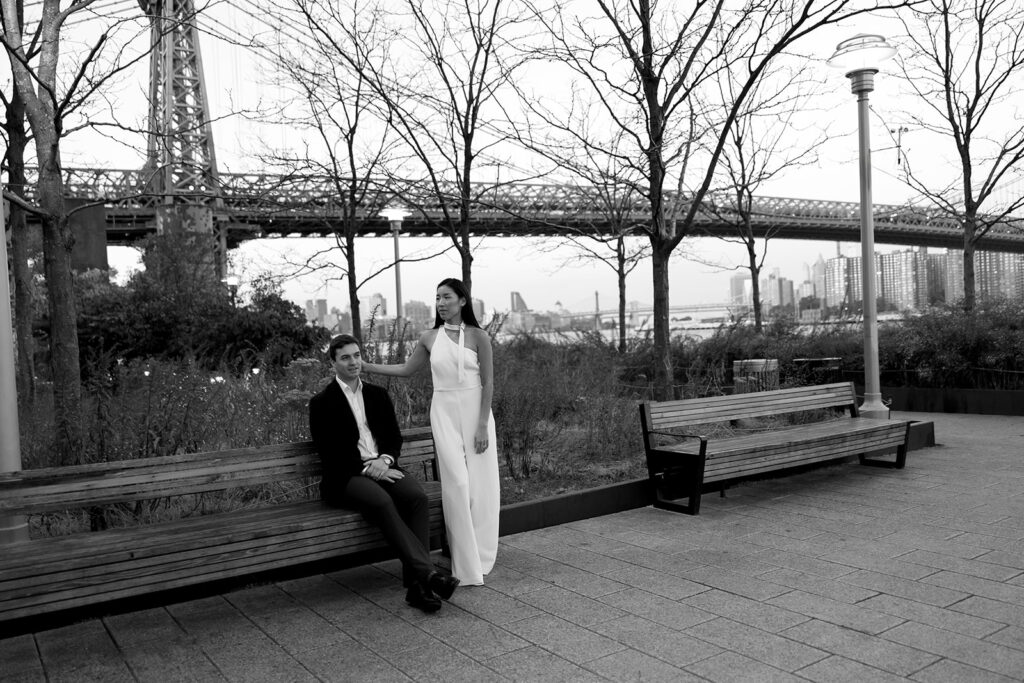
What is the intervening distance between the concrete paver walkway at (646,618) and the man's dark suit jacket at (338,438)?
613mm

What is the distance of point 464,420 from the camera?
4629mm

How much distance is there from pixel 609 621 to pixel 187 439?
3690 mm

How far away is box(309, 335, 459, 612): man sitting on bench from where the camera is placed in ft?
13.6

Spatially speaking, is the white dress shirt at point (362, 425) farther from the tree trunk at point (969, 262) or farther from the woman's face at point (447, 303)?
the tree trunk at point (969, 262)

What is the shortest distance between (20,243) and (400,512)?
291 inches

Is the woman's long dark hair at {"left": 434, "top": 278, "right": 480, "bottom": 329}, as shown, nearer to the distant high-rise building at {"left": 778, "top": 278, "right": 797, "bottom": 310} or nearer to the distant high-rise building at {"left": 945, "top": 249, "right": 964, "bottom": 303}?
the distant high-rise building at {"left": 945, "top": 249, "right": 964, "bottom": 303}

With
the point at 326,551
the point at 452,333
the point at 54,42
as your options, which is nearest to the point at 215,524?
the point at 326,551

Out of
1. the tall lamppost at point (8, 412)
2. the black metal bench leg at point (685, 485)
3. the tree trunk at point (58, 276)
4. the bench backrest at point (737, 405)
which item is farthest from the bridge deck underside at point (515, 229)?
the tall lamppost at point (8, 412)

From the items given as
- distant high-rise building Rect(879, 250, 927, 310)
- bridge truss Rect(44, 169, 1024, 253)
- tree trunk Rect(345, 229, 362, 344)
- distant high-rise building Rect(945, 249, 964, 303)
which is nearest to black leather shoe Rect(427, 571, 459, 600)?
bridge truss Rect(44, 169, 1024, 253)

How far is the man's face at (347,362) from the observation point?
14.9 ft

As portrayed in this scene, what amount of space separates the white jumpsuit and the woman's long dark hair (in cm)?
10

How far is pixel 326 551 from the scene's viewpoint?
4.21 m

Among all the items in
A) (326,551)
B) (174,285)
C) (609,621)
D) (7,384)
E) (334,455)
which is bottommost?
(609,621)

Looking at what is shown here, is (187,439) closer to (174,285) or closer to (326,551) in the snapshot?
(326,551)
